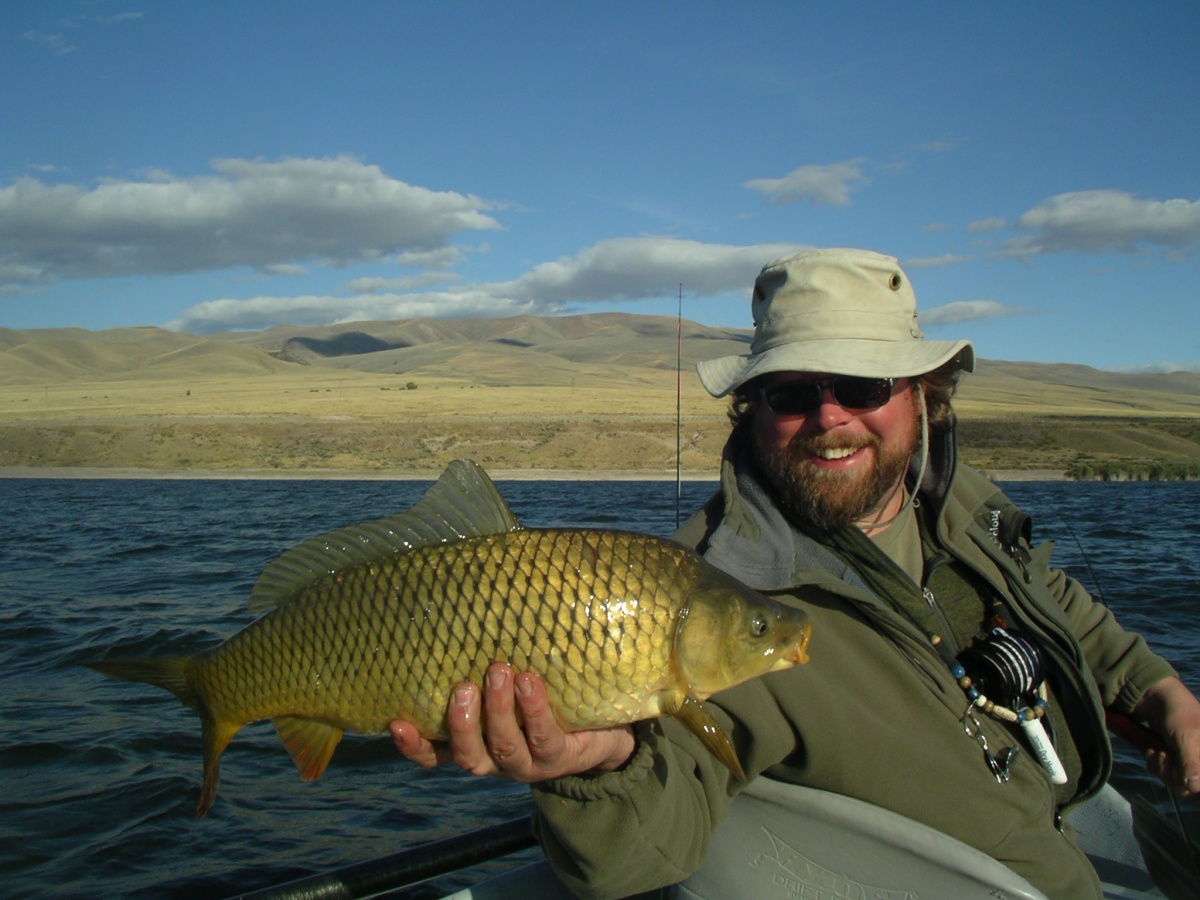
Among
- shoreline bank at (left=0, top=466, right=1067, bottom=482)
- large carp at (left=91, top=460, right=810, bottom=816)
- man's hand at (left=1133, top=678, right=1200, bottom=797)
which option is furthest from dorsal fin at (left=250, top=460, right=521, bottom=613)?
shoreline bank at (left=0, top=466, right=1067, bottom=482)

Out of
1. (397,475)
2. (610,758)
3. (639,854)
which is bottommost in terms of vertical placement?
(397,475)

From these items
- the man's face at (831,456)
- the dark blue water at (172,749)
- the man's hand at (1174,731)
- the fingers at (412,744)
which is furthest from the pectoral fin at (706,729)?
the dark blue water at (172,749)

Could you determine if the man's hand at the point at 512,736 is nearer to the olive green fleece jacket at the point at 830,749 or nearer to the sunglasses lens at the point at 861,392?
the olive green fleece jacket at the point at 830,749

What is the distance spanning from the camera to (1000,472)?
3469cm

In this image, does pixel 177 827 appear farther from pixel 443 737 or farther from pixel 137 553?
pixel 137 553

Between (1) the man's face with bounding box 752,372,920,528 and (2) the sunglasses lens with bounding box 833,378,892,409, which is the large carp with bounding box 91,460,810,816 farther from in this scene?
(2) the sunglasses lens with bounding box 833,378,892,409

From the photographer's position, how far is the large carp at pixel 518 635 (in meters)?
1.94

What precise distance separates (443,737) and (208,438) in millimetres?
44593

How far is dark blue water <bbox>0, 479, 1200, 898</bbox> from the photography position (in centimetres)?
525

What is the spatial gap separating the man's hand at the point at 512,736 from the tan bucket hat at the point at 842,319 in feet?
3.89

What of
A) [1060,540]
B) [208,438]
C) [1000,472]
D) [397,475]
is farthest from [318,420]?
[1060,540]

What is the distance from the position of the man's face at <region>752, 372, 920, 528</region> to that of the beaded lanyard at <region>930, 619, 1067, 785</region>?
453 mm

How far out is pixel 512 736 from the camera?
1.91m

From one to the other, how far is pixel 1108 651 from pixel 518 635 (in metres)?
2.09
